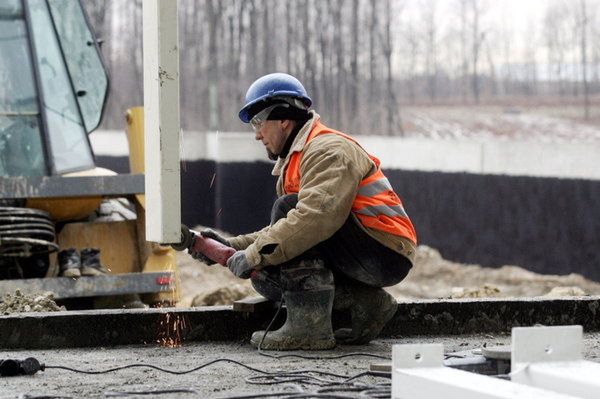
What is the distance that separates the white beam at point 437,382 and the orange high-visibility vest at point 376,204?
181 cm

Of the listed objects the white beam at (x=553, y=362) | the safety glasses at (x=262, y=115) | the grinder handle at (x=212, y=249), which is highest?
the safety glasses at (x=262, y=115)

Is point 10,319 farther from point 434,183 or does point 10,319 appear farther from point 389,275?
point 434,183

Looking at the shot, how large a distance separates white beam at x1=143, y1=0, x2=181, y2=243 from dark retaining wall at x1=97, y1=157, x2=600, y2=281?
8401mm

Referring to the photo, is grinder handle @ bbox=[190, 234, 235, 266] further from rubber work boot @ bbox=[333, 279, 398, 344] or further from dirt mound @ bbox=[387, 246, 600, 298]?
dirt mound @ bbox=[387, 246, 600, 298]

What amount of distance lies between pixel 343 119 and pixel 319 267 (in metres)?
15.3

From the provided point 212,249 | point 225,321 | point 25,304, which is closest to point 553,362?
point 212,249

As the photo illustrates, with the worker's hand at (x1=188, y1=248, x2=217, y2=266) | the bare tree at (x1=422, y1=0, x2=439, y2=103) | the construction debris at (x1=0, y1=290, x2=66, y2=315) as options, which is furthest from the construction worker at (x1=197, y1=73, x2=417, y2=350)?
the bare tree at (x1=422, y1=0, x2=439, y2=103)

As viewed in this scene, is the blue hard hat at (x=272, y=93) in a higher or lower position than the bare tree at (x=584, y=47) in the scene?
higher

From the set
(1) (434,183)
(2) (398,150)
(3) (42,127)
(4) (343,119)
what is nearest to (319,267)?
(3) (42,127)

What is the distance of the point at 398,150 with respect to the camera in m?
17.6

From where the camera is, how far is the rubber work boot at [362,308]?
19.1ft

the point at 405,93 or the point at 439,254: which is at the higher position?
the point at 405,93

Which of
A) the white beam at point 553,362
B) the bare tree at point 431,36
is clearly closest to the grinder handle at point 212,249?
the white beam at point 553,362

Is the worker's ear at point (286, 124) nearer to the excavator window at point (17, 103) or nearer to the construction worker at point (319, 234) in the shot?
the construction worker at point (319, 234)
